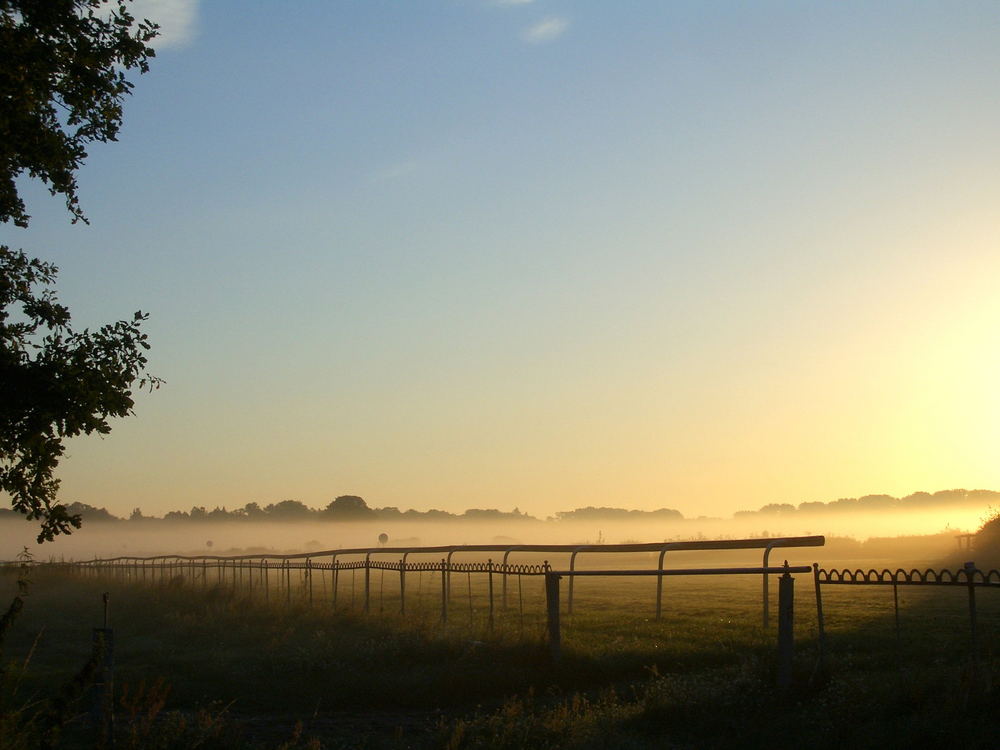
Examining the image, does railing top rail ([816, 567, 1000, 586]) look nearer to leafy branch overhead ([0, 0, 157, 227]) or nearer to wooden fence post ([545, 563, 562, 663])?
wooden fence post ([545, 563, 562, 663])

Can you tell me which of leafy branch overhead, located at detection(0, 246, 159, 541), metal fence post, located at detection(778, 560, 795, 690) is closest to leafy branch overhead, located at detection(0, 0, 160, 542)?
leafy branch overhead, located at detection(0, 246, 159, 541)

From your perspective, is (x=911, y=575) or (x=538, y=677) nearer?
(x=911, y=575)

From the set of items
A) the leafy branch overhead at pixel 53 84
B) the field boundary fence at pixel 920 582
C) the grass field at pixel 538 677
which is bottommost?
the grass field at pixel 538 677

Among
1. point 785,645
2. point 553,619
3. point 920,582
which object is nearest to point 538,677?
point 553,619

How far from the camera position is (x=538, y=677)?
15.5 meters

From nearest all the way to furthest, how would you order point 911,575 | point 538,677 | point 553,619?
1. point 911,575
2. point 538,677
3. point 553,619

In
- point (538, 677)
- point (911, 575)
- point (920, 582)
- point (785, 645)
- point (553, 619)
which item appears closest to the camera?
point (920, 582)

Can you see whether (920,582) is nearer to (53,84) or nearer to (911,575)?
(911,575)

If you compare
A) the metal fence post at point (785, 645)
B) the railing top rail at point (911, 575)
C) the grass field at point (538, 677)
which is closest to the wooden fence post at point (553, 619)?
the grass field at point (538, 677)

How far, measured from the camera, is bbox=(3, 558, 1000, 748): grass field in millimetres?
10656

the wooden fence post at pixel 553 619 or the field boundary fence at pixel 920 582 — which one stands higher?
the field boundary fence at pixel 920 582

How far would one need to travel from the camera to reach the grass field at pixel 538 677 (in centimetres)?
1066

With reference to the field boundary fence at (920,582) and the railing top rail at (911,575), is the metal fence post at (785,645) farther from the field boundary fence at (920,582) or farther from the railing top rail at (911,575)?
the railing top rail at (911,575)

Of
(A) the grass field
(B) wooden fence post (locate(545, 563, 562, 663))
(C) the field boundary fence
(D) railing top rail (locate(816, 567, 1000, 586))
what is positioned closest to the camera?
(D) railing top rail (locate(816, 567, 1000, 586))
